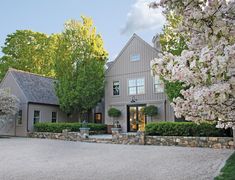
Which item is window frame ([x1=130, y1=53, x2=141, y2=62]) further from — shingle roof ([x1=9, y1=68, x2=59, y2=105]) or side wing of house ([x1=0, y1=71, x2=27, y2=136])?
side wing of house ([x1=0, y1=71, x2=27, y2=136])

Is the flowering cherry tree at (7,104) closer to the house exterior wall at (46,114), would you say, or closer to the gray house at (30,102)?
the gray house at (30,102)

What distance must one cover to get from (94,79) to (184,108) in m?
18.2

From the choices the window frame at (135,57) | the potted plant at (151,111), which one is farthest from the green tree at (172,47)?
the window frame at (135,57)

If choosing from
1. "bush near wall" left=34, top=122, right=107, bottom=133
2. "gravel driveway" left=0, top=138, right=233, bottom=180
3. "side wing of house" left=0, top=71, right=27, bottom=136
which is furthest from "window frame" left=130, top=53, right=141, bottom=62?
"gravel driveway" left=0, top=138, right=233, bottom=180

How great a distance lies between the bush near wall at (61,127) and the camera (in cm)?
1966

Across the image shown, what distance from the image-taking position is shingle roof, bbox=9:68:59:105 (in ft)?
75.7

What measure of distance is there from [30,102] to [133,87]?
8892 millimetres

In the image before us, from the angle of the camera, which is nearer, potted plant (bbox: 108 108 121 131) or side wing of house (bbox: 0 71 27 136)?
potted plant (bbox: 108 108 121 131)

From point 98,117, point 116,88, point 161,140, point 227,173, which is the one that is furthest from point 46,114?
point 227,173

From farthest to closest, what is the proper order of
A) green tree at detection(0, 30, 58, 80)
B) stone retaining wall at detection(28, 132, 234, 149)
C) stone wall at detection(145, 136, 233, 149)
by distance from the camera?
green tree at detection(0, 30, 58, 80) → stone retaining wall at detection(28, 132, 234, 149) → stone wall at detection(145, 136, 233, 149)

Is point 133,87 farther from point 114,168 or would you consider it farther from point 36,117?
point 114,168

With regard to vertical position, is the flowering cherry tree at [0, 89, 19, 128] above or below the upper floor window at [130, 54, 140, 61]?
below

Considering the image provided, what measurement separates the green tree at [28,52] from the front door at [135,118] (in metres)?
16.3

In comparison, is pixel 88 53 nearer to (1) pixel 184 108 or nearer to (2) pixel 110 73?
(2) pixel 110 73
